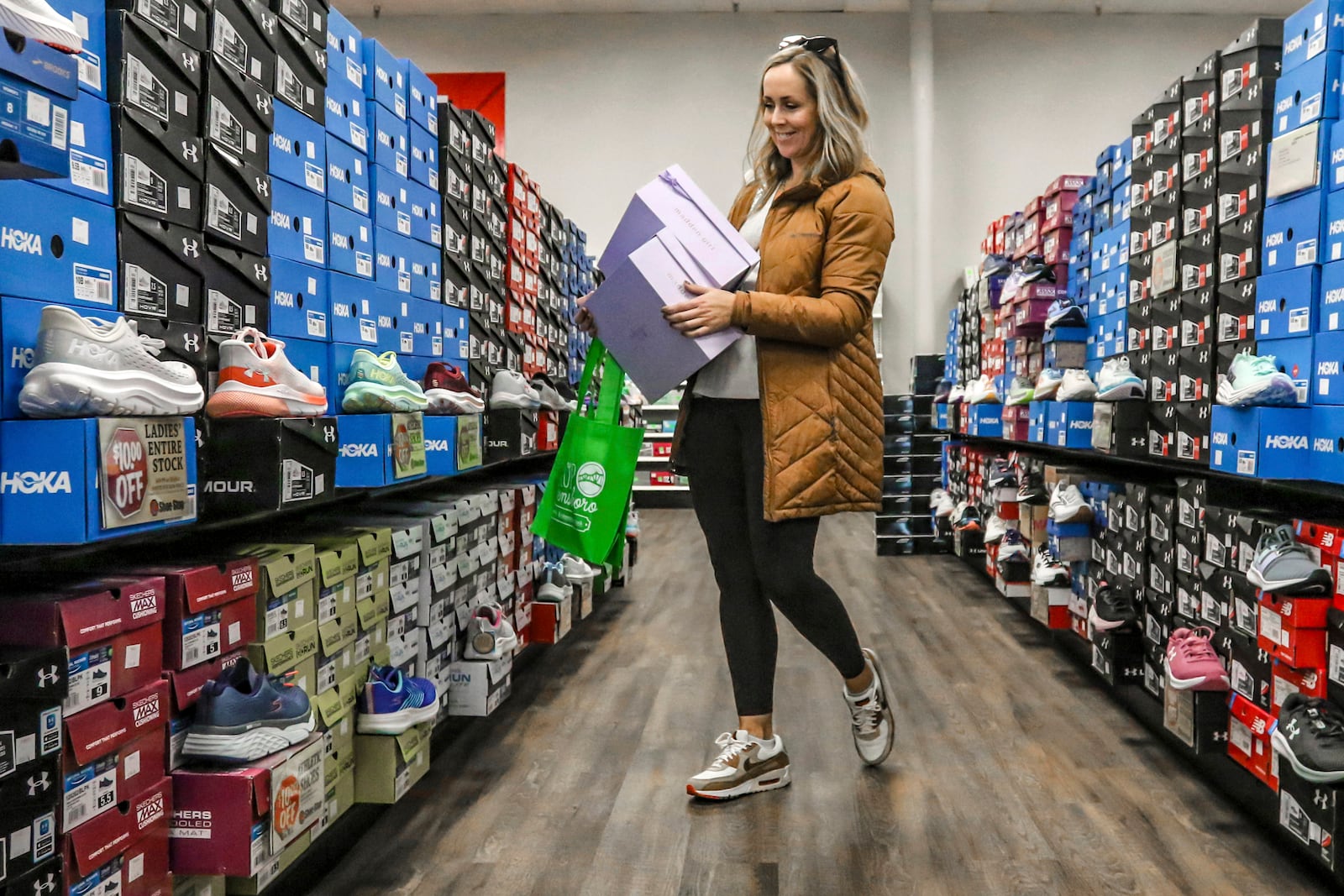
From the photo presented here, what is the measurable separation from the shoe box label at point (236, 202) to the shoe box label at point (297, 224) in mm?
32

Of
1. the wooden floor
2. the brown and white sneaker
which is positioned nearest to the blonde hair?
the brown and white sneaker

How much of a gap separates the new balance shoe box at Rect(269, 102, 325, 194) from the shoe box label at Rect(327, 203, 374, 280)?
0.06m

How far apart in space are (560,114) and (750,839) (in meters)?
8.05

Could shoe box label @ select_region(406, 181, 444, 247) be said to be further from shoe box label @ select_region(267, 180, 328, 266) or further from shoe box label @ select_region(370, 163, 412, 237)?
shoe box label @ select_region(267, 180, 328, 266)

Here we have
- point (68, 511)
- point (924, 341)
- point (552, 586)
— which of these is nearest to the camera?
point (68, 511)

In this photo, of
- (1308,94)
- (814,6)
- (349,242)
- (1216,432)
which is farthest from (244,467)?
(814,6)

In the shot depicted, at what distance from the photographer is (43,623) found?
1.02 metres

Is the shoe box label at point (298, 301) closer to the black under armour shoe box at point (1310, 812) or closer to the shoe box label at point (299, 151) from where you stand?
the shoe box label at point (299, 151)

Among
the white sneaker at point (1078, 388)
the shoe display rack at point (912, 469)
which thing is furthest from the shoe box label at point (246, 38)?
the shoe display rack at point (912, 469)

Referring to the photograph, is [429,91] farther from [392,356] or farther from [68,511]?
[68,511]

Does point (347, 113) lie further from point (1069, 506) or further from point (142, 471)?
point (1069, 506)

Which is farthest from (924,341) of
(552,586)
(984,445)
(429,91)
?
(429,91)

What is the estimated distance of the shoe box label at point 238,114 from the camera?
4.61ft

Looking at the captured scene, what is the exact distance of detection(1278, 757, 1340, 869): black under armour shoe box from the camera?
1483mm
